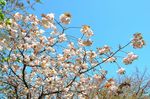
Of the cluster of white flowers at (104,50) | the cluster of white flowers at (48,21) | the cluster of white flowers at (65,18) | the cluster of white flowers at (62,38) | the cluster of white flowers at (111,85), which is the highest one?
the cluster of white flowers at (48,21)

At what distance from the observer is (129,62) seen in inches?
351

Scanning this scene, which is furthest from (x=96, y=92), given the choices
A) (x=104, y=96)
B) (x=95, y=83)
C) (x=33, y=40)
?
(x=33, y=40)

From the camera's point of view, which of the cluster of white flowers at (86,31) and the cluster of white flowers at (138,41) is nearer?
the cluster of white flowers at (138,41)

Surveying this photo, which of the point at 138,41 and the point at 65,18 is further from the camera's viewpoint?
the point at 65,18

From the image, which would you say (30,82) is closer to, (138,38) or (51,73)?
(51,73)

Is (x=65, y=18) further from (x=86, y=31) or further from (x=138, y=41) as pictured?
(x=138, y=41)

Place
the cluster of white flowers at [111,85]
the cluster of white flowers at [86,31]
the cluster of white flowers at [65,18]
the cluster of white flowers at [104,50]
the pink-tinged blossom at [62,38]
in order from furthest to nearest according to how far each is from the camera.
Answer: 1. the pink-tinged blossom at [62,38]
2. the cluster of white flowers at [104,50]
3. the cluster of white flowers at [86,31]
4. the cluster of white flowers at [65,18]
5. the cluster of white flowers at [111,85]

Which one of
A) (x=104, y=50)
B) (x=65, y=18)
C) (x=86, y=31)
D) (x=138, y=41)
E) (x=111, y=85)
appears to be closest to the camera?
(x=138, y=41)

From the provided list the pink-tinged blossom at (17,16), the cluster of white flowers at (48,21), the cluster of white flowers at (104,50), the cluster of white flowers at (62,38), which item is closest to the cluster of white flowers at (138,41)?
the cluster of white flowers at (104,50)

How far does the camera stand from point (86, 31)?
369 inches

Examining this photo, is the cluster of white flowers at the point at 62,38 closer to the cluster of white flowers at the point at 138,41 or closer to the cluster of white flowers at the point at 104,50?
the cluster of white flowers at the point at 104,50

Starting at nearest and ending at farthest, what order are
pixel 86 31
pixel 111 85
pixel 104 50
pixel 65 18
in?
pixel 111 85 → pixel 65 18 → pixel 86 31 → pixel 104 50

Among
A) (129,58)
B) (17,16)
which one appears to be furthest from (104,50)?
(17,16)

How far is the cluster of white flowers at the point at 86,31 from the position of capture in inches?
367
